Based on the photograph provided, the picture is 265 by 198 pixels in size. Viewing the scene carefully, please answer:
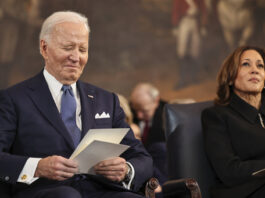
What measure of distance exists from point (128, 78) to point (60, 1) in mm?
2215

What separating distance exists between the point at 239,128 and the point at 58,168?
58.9 inches

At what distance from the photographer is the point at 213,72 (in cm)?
1104

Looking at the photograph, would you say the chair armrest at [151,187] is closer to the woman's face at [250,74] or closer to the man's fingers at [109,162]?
the man's fingers at [109,162]

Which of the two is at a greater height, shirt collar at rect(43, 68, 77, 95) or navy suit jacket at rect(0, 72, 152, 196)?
shirt collar at rect(43, 68, 77, 95)

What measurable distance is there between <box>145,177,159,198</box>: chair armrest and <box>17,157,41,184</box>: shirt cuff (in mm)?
674

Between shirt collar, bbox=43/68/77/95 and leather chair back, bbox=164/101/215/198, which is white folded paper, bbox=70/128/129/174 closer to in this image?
shirt collar, bbox=43/68/77/95

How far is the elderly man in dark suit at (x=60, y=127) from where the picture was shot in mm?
2588

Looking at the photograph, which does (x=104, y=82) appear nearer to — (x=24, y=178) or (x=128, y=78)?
(x=128, y=78)

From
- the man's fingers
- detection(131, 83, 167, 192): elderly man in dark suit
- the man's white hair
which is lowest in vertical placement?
detection(131, 83, 167, 192): elderly man in dark suit

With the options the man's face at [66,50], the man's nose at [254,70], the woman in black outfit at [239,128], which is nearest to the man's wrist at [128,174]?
the man's face at [66,50]

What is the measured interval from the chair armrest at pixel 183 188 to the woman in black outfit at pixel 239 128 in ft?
1.19

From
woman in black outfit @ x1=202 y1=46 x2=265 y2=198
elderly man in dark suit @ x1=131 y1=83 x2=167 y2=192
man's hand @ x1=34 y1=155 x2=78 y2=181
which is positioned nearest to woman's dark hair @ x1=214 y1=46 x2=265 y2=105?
woman in black outfit @ x1=202 y1=46 x2=265 y2=198

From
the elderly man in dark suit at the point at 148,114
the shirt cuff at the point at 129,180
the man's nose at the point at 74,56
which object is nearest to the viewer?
the shirt cuff at the point at 129,180

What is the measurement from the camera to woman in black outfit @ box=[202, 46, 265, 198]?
3.20 meters
